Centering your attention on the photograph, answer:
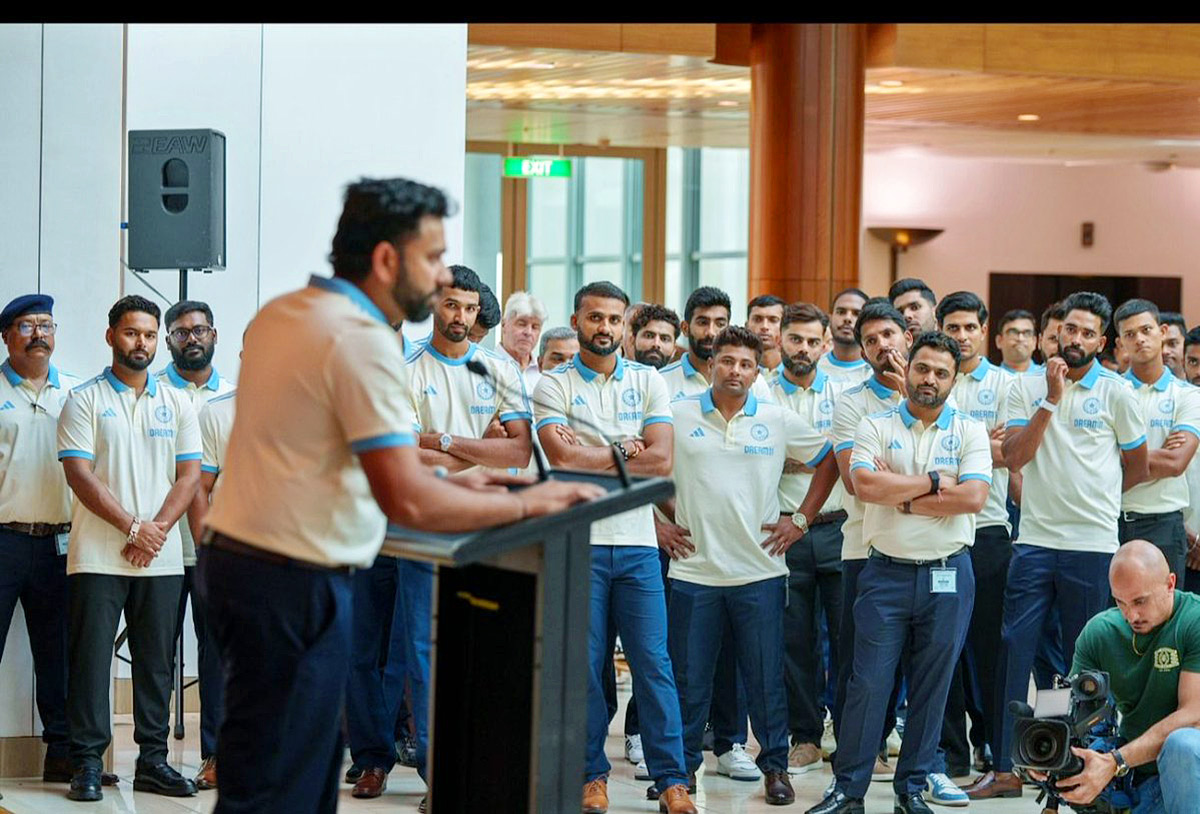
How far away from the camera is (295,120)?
7.78 m

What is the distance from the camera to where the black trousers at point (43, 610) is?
19.6 ft

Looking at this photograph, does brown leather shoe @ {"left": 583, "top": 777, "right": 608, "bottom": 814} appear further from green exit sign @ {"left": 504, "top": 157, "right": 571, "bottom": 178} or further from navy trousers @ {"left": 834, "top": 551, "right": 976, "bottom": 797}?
green exit sign @ {"left": 504, "top": 157, "right": 571, "bottom": 178}

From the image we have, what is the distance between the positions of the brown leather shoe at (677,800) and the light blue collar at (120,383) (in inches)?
88.0

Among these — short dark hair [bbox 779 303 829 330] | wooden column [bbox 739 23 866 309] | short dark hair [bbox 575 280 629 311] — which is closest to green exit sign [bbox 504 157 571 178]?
wooden column [bbox 739 23 866 309]

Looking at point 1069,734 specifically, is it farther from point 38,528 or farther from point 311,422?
point 38,528

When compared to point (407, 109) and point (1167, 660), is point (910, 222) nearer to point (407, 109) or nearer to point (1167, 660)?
point (407, 109)

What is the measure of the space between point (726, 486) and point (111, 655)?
2.20 m

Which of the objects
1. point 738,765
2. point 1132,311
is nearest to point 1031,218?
point 1132,311

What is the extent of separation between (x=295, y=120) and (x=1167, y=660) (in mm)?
4623

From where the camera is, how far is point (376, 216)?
3.15 metres

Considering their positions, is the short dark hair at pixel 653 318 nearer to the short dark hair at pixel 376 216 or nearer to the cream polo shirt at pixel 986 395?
the cream polo shirt at pixel 986 395

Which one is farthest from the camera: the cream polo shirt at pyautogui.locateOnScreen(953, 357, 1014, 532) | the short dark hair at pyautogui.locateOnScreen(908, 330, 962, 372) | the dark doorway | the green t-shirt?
the dark doorway

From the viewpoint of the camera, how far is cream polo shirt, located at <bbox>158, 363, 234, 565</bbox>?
642 centimetres

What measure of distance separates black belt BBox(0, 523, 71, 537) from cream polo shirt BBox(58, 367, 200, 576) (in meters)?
0.06
